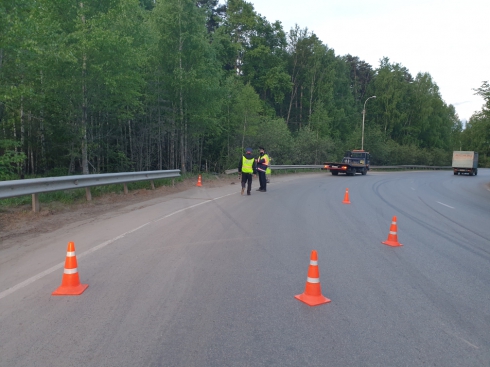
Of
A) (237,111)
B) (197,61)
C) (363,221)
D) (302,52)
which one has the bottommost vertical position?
(363,221)

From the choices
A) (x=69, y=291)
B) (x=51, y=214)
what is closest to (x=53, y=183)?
(x=51, y=214)

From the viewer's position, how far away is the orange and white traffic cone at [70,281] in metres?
5.20

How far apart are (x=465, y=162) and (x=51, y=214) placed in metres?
50.8

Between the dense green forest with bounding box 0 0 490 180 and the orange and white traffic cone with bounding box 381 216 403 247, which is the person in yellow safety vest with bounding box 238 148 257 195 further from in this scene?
the orange and white traffic cone with bounding box 381 216 403 247

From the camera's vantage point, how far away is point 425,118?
72.2 meters

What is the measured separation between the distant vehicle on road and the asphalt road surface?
27115mm

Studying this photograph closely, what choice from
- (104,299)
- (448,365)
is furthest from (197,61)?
(448,365)

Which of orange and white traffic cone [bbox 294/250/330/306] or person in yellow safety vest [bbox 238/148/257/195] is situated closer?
orange and white traffic cone [bbox 294/250/330/306]

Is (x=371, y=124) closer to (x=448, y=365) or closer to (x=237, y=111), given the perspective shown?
(x=237, y=111)

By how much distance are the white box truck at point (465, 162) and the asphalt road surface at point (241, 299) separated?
45454 millimetres

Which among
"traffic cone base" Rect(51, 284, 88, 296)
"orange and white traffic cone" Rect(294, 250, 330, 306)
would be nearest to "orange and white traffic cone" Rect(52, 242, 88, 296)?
"traffic cone base" Rect(51, 284, 88, 296)

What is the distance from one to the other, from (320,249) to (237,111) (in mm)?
26859

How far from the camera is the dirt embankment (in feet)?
29.8

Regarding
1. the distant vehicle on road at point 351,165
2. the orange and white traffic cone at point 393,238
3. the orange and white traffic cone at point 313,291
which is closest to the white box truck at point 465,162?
the distant vehicle on road at point 351,165
